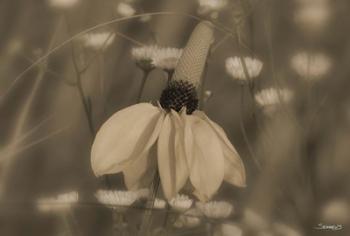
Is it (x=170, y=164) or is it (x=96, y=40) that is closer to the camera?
(x=170, y=164)

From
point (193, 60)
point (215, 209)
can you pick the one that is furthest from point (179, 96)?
point (215, 209)

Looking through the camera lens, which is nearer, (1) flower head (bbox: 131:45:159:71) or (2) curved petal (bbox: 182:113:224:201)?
(2) curved petal (bbox: 182:113:224:201)

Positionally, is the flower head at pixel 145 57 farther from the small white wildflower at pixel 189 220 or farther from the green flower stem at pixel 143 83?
the small white wildflower at pixel 189 220

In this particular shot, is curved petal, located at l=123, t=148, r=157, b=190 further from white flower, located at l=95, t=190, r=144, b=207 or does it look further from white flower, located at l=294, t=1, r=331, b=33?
white flower, located at l=294, t=1, r=331, b=33

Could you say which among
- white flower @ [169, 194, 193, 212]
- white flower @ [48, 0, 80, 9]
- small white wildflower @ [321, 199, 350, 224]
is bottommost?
small white wildflower @ [321, 199, 350, 224]

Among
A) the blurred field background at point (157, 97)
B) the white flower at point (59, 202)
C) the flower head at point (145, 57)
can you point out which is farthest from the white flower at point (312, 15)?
the white flower at point (59, 202)

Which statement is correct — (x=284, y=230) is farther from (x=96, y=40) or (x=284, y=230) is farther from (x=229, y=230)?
(x=96, y=40)

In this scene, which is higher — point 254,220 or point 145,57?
point 145,57

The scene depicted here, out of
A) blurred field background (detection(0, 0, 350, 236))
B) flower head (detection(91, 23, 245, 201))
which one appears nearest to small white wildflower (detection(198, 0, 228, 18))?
blurred field background (detection(0, 0, 350, 236))
